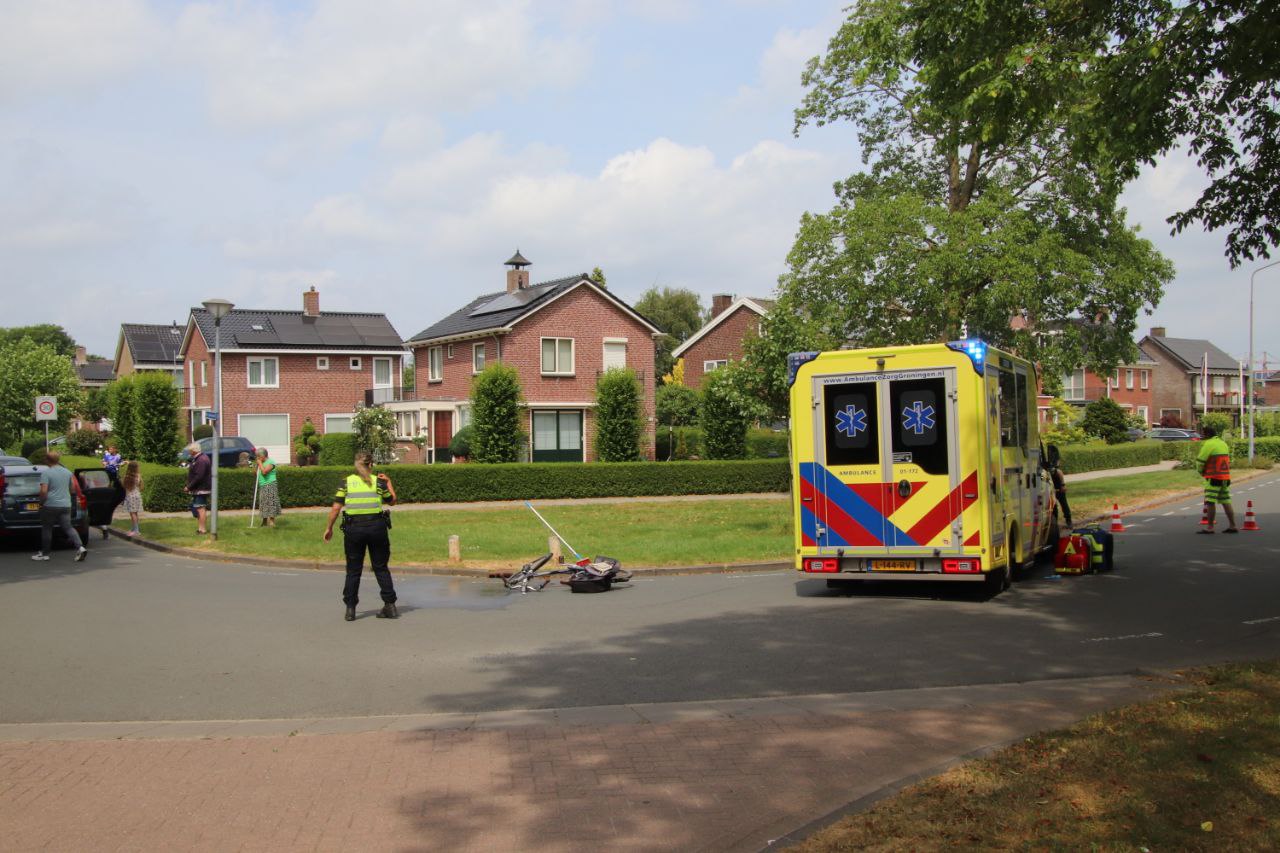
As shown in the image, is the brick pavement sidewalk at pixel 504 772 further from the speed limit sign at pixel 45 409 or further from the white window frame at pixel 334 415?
the white window frame at pixel 334 415

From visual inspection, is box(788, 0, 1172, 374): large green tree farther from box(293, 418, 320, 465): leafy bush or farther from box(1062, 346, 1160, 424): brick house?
box(1062, 346, 1160, 424): brick house

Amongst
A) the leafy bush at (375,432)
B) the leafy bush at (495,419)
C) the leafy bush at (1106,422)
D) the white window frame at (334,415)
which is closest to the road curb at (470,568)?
the leafy bush at (495,419)

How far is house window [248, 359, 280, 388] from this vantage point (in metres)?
50.1

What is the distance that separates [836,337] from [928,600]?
13461mm

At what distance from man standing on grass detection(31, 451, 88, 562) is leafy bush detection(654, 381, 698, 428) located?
35.7m

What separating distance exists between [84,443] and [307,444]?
980 cm

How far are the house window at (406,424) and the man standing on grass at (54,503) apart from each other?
1136 inches

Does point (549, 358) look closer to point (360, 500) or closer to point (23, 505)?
point (23, 505)

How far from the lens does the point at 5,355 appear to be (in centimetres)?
6012

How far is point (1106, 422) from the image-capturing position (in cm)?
5878

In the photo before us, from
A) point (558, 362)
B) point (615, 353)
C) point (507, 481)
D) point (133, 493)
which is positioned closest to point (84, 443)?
point (558, 362)

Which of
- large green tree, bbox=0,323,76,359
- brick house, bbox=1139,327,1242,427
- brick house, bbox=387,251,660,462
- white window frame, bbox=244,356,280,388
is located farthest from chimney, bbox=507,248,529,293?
large green tree, bbox=0,323,76,359

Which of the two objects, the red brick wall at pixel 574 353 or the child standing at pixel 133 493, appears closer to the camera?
the child standing at pixel 133 493

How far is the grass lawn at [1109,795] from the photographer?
4434 mm
